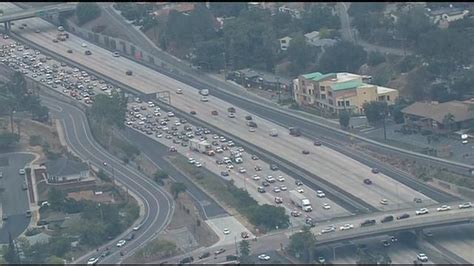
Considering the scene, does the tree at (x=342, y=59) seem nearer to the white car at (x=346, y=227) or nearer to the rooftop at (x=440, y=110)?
the rooftop at (x=440, y=110)

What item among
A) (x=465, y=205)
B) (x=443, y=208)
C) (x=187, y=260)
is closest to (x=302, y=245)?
(x=187, y=260)

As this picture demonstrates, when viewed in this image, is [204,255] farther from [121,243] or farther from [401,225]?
[401,225]

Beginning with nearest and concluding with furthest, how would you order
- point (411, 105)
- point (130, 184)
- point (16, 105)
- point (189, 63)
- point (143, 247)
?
1. point (143, 247)
2. point (130, 184)
3. point (411, 105)
4. point (16, 105)
5. point (189, 63)

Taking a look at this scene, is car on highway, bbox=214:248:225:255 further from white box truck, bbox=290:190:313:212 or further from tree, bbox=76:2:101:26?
tree, bbox=76:2:101:26

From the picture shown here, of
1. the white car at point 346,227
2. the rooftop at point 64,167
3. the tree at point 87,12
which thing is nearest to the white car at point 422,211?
the white car at point 346,227

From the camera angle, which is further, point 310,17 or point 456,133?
point 310,17

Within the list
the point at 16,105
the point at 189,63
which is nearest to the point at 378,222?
the point at 16,105

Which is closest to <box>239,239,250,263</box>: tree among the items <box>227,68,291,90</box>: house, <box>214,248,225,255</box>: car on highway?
<box>214,248,225,255</box>: car on highway

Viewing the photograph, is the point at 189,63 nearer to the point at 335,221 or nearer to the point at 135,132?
the point at 135,132
